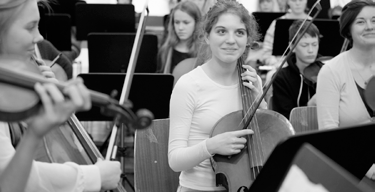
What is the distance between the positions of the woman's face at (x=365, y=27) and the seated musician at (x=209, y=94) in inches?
22.0

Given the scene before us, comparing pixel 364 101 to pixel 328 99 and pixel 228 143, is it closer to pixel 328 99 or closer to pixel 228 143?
pixel 328 99

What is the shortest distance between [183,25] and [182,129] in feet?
6.38

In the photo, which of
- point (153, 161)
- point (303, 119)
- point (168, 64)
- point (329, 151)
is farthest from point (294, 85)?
point (329, 151)

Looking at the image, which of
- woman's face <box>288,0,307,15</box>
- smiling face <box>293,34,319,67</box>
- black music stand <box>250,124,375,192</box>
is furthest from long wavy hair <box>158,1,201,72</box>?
black music stand <box>250,124,375,192</box>

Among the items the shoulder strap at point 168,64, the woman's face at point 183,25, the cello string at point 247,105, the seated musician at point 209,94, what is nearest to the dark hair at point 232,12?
the seated musician at point 209,94

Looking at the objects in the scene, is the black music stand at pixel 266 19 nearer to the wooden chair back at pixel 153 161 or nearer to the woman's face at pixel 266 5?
the woman's face at pixel 266 5

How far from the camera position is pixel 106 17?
419cm

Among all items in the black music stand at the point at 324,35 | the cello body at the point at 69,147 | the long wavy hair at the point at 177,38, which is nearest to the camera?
the cello body at the point at 69,147

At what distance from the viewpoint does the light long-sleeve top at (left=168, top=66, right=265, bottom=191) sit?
5.61ft

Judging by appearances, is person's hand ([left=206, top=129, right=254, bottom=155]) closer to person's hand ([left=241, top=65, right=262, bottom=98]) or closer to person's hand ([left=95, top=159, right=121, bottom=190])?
person's hand ([left=241, top=65, right=262, bottom=98])

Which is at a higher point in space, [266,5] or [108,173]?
[108,173]

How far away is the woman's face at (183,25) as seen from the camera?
3547 millimetres

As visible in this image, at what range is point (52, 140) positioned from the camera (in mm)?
1345

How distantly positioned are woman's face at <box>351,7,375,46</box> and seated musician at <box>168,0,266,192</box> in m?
0.56
